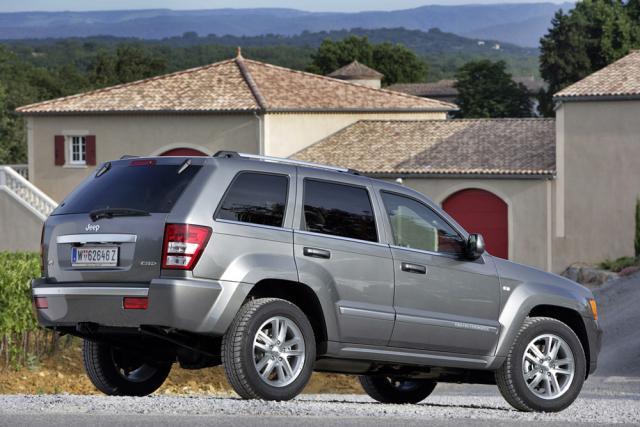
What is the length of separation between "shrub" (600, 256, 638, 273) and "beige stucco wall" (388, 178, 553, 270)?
7.30ft

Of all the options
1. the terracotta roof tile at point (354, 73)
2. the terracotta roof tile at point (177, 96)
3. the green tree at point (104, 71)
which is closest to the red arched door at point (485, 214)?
the terracotta roof tile at point (177, 96)

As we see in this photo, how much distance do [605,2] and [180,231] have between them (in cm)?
8455

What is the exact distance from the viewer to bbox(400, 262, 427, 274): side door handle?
32.9ft

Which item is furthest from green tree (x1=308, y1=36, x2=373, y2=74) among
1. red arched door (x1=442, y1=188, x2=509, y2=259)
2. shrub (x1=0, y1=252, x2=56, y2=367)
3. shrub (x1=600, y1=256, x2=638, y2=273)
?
shrub (x1=0, y1=252, x2=56, y2=367)

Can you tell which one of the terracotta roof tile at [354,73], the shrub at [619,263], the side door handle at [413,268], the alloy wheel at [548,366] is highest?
the terracotta roof tile at [354,73]

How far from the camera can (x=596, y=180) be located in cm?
Result: 3775

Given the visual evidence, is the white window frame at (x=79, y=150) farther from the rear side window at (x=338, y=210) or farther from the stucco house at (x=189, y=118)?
the rear side window at (x=338, y=210)

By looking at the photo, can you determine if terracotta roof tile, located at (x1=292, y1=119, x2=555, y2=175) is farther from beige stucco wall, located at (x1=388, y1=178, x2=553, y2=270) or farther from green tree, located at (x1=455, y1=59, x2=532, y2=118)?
green tree, located at (x1=455, y1=59, x2=532, y2=118)

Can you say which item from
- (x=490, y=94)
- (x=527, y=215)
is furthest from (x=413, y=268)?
(x=490, y=94)

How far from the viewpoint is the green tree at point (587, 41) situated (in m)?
82.1

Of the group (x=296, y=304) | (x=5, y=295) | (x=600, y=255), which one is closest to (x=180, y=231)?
(x=296, y=304)

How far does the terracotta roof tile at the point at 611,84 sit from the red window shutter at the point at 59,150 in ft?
57.3

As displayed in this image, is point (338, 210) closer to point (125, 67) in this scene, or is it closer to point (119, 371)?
point (119, 371)

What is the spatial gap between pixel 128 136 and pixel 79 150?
218 cm
